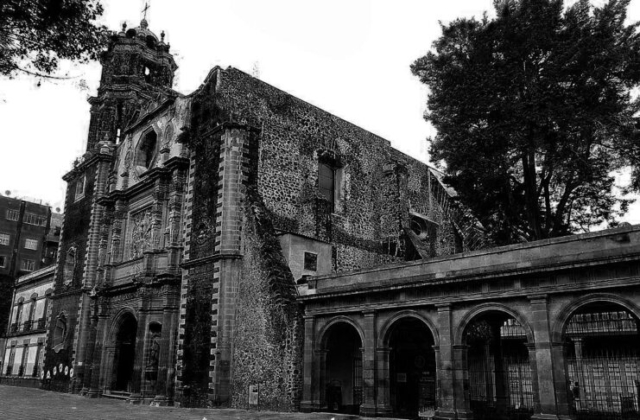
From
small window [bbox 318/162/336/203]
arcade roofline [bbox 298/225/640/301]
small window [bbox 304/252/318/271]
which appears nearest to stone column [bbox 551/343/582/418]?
arcade roofline [bbox 298/225/640/301]

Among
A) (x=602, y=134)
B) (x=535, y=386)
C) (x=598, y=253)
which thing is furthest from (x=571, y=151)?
(x=535, y=386)

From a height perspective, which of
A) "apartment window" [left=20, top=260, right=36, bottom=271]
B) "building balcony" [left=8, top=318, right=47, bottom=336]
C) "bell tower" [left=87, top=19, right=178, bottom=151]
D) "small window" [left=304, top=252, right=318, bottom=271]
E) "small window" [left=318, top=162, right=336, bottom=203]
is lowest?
"building balcony" [left=8, top=318, right=47, bottom=336]

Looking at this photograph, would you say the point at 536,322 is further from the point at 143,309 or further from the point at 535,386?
the point at 143,309

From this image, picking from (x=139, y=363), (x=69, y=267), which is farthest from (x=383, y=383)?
(x=69, y=267)

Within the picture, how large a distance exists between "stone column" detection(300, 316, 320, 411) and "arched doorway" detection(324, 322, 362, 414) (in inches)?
40.8

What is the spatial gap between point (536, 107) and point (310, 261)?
9.19 m

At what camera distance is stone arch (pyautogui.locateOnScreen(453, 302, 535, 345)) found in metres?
13.0

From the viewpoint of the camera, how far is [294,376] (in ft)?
56.6

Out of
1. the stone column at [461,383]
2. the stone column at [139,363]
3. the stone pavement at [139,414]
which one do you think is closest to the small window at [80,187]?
the stone column at [139,363]

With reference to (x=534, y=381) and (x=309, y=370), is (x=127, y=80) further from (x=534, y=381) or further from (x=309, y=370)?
(x=534, y=381)

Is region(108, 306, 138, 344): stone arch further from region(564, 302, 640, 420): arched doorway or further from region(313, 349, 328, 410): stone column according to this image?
region(564, 302, 640, 420): arched doorway

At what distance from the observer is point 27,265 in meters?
51.8

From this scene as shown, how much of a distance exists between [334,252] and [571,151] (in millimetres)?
9933

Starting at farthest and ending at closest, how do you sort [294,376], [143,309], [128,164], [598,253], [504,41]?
[128,164]
[143,309]
[504,41]
[294,376]
[598,253]
